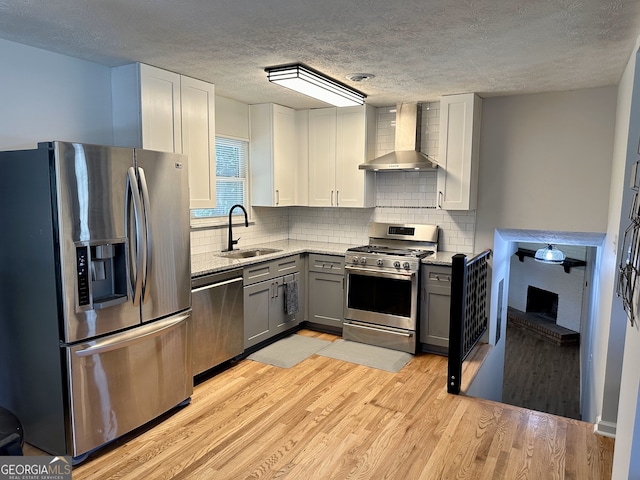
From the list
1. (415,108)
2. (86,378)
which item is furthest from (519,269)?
(86,378)

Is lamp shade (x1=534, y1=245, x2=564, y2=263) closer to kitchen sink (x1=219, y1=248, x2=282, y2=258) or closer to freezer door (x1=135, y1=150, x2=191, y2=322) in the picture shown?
kitchen sink (x1=219, y1=248, x2=282, y2=258)

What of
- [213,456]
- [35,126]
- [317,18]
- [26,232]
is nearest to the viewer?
[317,18]

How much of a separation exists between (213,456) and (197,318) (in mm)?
1077

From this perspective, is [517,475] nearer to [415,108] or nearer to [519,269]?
[415,108]

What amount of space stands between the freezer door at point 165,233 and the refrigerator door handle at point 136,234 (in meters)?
0.04

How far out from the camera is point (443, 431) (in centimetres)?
291

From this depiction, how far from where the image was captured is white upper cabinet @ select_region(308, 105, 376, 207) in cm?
472

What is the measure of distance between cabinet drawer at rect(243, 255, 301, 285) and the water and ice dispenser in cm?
134

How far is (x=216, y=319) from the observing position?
359 cm

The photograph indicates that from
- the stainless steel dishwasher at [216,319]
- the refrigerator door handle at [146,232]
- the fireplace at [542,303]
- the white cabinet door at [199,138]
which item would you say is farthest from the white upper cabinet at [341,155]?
the fireplace at [542,303]

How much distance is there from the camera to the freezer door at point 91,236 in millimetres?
2334

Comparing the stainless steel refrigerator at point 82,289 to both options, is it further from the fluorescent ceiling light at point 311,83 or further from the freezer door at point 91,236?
the fluorescent ceiling light at point 311,83

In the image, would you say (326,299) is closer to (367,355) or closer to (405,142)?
(367,355)

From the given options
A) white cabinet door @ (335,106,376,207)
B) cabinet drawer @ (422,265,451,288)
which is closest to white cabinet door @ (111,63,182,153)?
white cabinet door @ (335,106,376,207)
